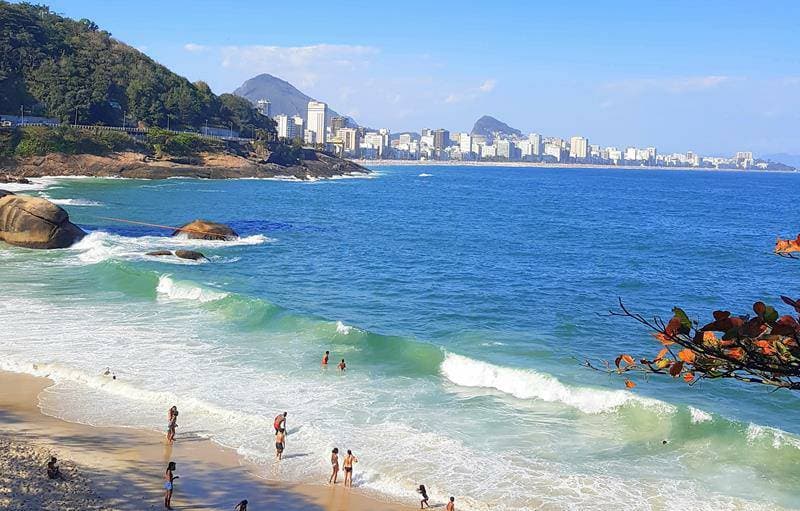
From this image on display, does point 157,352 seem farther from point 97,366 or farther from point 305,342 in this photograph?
point 305,342

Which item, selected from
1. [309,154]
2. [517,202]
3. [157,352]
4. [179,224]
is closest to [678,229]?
[517,202]

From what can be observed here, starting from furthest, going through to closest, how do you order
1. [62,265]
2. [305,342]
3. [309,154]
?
[309,154] < [62,265] < [305,342]

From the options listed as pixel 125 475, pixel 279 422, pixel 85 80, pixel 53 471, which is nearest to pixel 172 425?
pixel 125 475

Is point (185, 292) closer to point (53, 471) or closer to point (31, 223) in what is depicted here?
point (31, 223)

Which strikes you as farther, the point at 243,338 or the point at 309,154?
the point at 309,154

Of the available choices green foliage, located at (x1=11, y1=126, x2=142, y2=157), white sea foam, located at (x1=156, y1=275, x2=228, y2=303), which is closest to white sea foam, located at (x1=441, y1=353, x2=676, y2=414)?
white sea foam, located at (x1=156, y1=275, x2=228, y2=303)
